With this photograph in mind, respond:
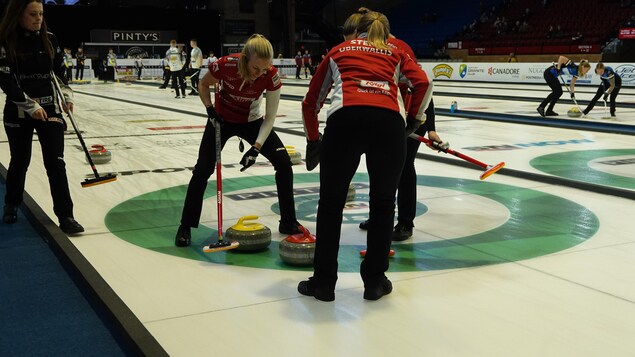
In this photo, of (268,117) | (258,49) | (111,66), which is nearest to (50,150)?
(268,117)

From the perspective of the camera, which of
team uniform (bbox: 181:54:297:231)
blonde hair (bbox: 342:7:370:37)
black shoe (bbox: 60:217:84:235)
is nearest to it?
blonde hair (bbox: 342:7:370:37)

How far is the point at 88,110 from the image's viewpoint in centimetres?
1877

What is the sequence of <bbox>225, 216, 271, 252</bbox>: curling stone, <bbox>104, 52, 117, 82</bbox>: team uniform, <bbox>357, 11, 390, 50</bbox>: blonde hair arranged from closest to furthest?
<bbox>357, 11, 390, 50</bbox>: blonde hair
<bbox>225, 216, 271, 252</bbox>: curling stone
<bbox>104, 52, 117, 82</bbox>: team uniform

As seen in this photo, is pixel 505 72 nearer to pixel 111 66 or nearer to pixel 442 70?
pixel 442 70

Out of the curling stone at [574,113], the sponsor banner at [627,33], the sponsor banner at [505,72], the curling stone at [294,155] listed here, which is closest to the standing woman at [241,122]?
the curling stone at [294,155]

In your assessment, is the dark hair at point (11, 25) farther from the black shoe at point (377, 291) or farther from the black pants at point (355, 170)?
the black shoe at point (377, 291)

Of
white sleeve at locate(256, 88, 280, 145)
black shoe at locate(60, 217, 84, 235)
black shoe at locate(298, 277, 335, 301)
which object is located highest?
white sleeve at locate(256, 88, 280, 145)

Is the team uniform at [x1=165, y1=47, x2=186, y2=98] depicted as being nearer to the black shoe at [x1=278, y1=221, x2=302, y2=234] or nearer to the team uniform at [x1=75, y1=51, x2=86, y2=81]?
the team uniform at [x1=75, y1=51, x2=86, y2=81]

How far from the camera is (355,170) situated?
406cm

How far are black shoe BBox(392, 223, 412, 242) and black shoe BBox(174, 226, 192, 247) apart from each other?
5.07 feet

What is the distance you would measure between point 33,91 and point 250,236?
203 cm

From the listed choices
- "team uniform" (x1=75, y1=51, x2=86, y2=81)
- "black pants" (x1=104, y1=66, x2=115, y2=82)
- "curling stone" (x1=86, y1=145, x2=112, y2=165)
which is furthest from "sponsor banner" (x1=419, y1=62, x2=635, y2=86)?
"curling stone" (x1=86, y1=145, x2=112, y2=165)

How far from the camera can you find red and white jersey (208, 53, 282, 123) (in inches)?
205

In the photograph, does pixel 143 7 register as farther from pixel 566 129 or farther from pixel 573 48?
pixel 566 129
